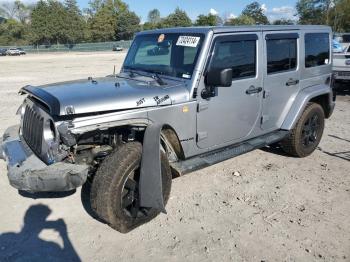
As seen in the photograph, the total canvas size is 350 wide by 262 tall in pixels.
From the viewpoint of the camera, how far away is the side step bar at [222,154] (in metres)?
4.38

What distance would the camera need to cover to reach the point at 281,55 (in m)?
5.46

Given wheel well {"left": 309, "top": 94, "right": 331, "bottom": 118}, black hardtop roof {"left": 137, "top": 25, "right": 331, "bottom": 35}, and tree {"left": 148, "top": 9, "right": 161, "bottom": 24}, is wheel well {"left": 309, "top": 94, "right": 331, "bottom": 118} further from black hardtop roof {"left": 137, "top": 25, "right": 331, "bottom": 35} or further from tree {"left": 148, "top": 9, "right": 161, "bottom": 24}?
tree {"left": 148, "top": 9, "right": 161, "bottom": 24}

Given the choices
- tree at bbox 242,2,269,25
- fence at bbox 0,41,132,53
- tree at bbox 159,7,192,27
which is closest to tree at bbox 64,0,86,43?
fence at bbox 0,41,132,53

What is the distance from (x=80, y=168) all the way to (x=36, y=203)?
56.3 inches

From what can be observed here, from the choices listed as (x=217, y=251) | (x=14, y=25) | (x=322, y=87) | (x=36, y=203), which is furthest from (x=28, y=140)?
(x=14, y=25)

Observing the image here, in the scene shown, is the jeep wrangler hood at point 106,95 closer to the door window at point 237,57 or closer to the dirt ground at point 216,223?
the door window at point 237,57

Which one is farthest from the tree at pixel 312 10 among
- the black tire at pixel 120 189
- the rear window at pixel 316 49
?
the black tire at pixel 120 189

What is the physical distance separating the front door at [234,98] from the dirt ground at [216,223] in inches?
28.5

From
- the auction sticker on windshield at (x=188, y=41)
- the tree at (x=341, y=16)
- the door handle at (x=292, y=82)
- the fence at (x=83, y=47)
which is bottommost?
the door handle at (x=292, y=82)

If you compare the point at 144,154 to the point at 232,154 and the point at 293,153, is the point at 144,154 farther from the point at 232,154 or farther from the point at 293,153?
the point at 293,153

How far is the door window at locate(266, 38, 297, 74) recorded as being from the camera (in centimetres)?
527

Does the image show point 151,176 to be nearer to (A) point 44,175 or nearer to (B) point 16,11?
(A) point 44,175

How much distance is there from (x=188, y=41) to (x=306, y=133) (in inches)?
105

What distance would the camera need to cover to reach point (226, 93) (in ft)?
15.4
